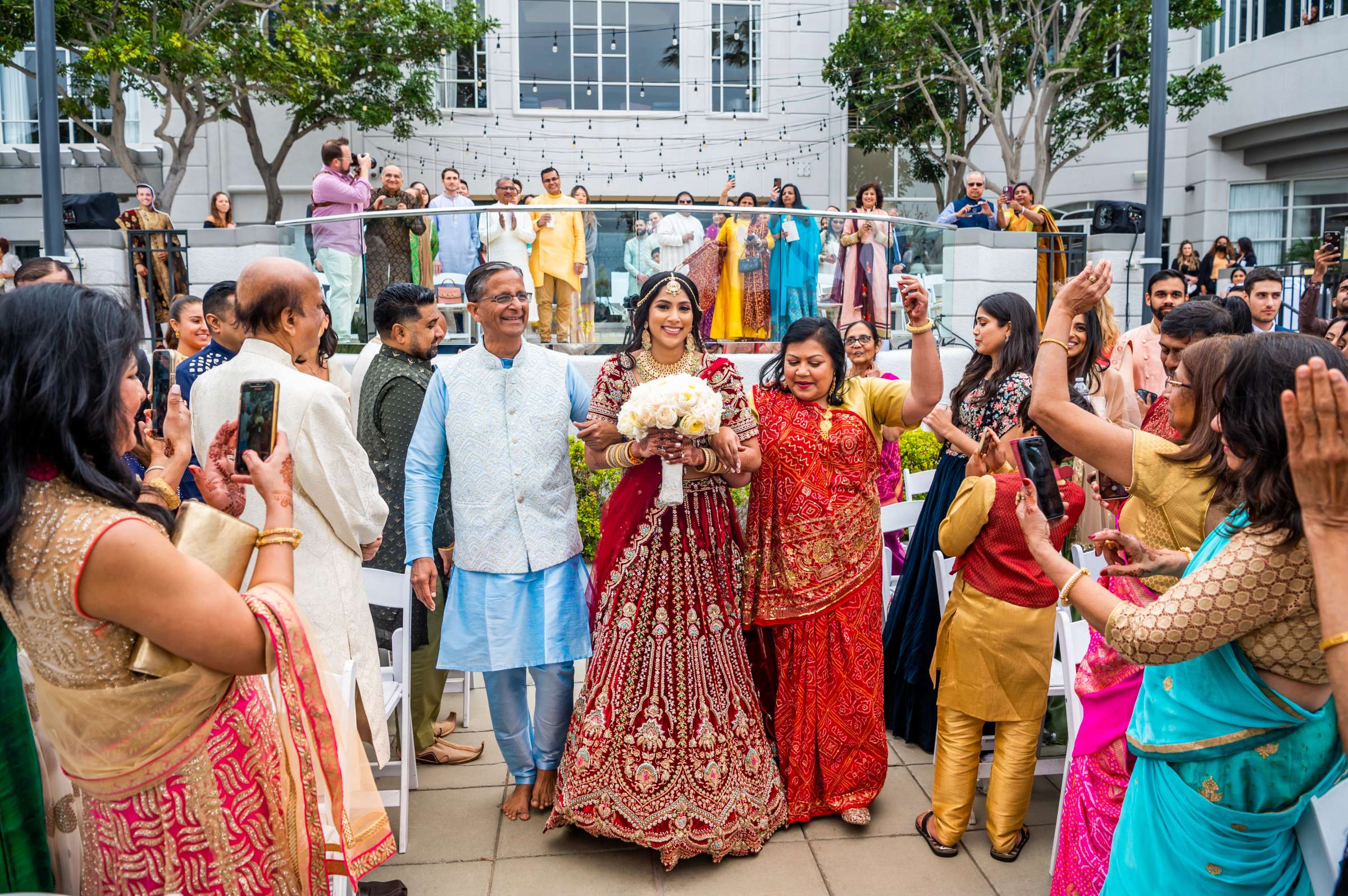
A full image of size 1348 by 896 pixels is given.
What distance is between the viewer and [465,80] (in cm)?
2153

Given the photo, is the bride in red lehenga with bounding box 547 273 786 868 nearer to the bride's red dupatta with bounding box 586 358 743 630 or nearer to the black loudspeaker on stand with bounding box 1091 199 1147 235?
the bride's red dupatta with bounding box 586 358 743 630

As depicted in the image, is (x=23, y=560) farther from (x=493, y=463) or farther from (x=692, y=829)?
(x=692, y=829)

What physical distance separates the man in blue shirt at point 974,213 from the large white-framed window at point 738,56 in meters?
11.4

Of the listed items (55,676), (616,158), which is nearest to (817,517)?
(55,676)

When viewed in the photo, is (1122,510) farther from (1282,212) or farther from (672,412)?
(1282,212)

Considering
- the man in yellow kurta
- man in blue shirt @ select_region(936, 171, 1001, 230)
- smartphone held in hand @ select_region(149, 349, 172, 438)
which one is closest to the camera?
smartphone held in hand @ select_region(149, 349, 172, 438)

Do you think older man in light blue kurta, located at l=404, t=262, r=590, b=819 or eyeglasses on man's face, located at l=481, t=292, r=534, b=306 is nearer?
older man in light blue kurta, located at l=404, t=262, r=590, b=819

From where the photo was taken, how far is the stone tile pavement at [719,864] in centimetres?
338

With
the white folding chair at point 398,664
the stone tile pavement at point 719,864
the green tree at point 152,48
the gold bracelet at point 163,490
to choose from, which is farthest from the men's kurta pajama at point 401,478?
the green tree at point 152,48

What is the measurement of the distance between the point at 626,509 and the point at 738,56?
2089cm

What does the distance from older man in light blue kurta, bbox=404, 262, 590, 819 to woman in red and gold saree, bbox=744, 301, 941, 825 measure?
0.72 m

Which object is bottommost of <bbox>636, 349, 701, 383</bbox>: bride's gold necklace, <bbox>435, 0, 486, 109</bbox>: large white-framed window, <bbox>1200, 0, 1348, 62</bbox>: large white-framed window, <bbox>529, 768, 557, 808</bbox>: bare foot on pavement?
<bbox>529, 768, 557, 808</bbox>: bare foot on pavement

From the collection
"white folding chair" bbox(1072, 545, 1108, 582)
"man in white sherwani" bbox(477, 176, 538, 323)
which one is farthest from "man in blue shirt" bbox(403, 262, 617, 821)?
"man in white sherwani" bbox(477, 176, 538, 323)

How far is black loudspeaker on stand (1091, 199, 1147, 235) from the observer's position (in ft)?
40.3
